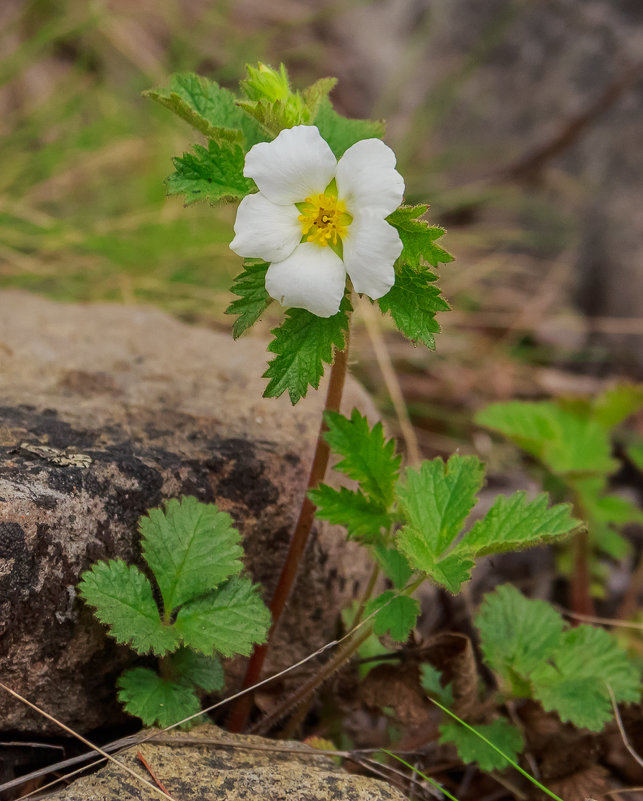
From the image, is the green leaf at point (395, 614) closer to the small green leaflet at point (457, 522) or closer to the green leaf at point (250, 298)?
the small green leaflet at point (457, 522)

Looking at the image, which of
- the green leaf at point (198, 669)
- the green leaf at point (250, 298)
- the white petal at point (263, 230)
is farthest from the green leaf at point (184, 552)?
the white petal at point (263, 230)

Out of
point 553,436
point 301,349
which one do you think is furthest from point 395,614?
point 553,436

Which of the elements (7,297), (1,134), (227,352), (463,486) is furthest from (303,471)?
(1,134)

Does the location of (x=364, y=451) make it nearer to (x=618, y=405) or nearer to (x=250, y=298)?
(x=250, y=298)

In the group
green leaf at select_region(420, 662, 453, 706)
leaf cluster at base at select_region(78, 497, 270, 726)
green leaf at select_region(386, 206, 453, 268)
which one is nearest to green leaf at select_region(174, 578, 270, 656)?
leaf cluster at base at select_region(78, 497, 270, 726)

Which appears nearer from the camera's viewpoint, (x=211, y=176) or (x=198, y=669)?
(x=211, y=176)

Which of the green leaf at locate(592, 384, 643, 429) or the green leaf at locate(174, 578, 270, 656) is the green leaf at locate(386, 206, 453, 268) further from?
the green leaf at locate(592, 384, 643, 429)

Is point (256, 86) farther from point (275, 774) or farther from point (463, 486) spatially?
point (275, 774)
